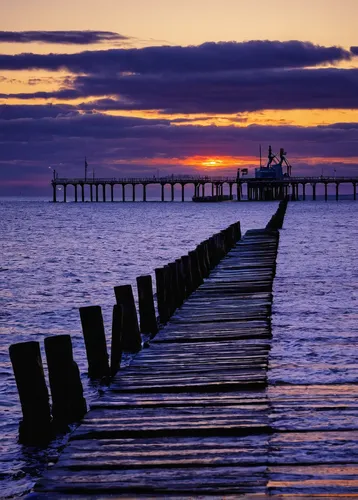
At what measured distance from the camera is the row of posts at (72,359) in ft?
23.4

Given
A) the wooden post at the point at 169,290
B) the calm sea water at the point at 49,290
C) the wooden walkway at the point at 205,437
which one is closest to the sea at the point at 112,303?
the calm sea water at the point at 49,290

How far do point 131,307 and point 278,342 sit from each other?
2.12 m

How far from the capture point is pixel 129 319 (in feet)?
35.9

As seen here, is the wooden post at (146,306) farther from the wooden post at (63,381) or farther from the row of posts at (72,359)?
the wooden post at (63,381)

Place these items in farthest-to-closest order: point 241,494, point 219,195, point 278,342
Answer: point 219,195
point 278,342
point 241,494

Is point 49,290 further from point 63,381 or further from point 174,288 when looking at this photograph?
point 63,381

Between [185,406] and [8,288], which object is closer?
[185,406]

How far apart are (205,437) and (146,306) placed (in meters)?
6.78

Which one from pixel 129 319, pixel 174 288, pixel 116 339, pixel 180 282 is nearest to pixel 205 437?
pixel 116 339

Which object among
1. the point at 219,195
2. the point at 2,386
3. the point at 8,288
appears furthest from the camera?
the point at 219,195

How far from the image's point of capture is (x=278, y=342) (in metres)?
11.5

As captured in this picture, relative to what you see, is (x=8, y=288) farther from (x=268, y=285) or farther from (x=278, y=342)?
(x=278, y=342)

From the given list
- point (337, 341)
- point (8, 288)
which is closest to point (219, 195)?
point (8, 288)

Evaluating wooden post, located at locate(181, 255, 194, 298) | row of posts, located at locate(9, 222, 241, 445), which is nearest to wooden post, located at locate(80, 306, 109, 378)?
row of posts, located at locate(9, 222, 241, 445)
